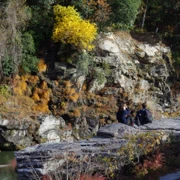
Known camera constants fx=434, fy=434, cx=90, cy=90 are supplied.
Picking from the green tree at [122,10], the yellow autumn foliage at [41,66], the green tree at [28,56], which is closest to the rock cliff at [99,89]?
the yellow autumn foliage at [41,66]

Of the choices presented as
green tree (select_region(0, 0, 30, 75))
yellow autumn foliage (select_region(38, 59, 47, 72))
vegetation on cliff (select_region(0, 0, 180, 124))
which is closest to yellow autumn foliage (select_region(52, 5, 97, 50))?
vegetation on cliff (select_region(0, 0, 180, 124))

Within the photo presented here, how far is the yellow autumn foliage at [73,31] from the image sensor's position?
24578mm

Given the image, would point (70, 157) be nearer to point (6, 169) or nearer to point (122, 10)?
point (6, 169)

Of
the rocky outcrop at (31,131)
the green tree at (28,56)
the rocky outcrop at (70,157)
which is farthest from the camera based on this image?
the green tree at (28,56)

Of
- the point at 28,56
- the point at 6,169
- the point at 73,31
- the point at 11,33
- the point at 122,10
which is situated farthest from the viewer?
the point at 122,10

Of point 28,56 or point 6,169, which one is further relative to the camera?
point 28,56

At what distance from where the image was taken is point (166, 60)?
29297mm

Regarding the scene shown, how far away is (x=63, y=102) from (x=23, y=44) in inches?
154

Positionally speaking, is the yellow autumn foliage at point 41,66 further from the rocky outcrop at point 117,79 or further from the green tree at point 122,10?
the green tree at point 122,10

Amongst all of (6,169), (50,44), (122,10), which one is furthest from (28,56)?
(6,169)

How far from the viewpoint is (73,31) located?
80.7 ft

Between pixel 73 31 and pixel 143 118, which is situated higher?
pixel 73 31

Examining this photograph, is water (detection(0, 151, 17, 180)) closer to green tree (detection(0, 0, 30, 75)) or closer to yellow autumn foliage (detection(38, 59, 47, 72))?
green tree (detection(0, 0, 30, 75))

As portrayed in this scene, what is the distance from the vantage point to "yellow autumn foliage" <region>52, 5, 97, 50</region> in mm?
24578
